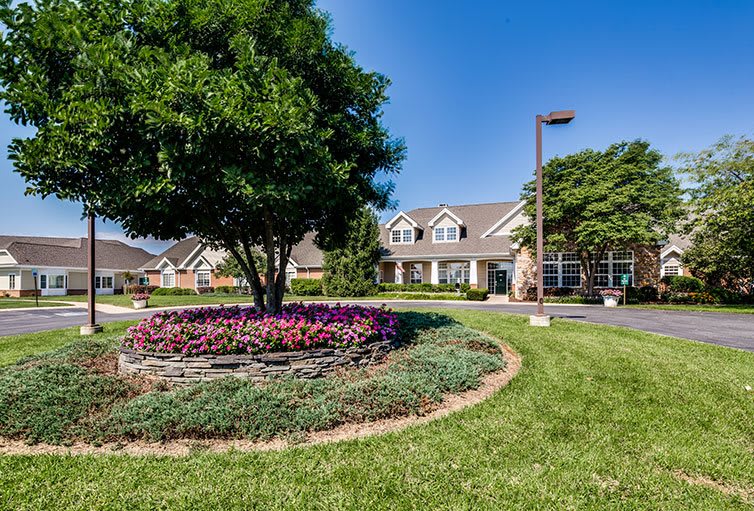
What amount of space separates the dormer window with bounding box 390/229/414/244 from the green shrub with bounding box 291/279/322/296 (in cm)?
731

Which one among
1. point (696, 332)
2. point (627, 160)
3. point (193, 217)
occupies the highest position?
point (627, 160)

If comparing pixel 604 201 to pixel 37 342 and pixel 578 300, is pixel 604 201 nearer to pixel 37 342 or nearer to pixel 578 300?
pixel 578 300

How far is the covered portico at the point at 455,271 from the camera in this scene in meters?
29.7

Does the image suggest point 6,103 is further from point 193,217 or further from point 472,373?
point 472,373

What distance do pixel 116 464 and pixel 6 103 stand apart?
5.48m

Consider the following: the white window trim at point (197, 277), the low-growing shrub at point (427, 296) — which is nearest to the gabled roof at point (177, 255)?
the white window trim at point (197, 277)

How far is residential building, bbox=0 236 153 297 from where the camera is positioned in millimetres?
38219

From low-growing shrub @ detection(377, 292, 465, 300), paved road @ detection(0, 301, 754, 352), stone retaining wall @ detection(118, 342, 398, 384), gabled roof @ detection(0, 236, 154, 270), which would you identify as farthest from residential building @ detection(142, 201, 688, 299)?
stone retaining wall @ detection(118, 342, 398, 384)

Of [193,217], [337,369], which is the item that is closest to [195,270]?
[193,217]

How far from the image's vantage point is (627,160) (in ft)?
76.5

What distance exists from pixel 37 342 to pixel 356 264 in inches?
813

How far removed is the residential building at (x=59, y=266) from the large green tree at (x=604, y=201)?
1540 inches

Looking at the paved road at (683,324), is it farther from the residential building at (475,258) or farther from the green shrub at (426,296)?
the green shrub at (426,296)

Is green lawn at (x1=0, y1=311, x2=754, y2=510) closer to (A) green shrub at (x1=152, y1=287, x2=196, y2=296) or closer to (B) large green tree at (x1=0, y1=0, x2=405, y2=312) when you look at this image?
(B) large green tree at (x1=0, y1=0, x2=405, y2=312)
